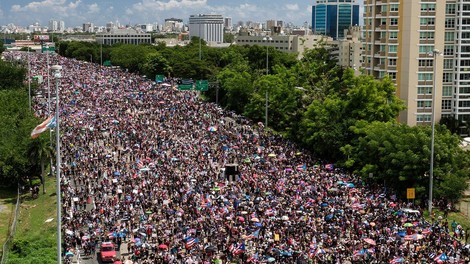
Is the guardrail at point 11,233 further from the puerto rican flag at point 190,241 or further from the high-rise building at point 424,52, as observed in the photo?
the high-rise building at point 424,52

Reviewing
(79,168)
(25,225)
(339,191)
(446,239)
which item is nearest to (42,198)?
(79,168)

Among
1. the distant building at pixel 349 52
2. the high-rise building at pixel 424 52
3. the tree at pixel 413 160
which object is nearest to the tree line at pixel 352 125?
the tree at pixel 413 160

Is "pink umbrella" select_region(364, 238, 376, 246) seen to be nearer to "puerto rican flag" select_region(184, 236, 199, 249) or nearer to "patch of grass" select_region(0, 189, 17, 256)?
"puerto rican flag" select_region(184, 236, 199, 249)

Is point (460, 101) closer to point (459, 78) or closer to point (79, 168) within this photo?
point (459, 78)

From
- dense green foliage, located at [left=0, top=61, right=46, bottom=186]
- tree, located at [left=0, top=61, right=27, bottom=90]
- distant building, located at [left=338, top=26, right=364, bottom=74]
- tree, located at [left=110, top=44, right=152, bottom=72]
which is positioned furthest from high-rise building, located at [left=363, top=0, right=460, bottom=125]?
tree, located at [left=110, top=44, right=152, bottom=72]

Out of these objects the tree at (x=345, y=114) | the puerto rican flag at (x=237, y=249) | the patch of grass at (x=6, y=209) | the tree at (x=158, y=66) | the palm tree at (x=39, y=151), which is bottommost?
the patch of grass at (x=6, y=209)

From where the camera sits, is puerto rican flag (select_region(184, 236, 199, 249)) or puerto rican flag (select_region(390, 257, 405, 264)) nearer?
puerto rican flag (select_region(390, 257, 405, 264))
